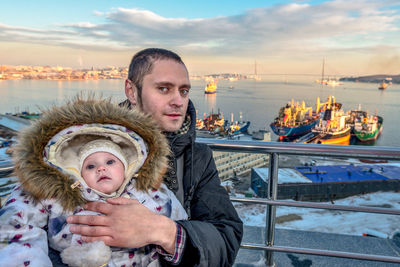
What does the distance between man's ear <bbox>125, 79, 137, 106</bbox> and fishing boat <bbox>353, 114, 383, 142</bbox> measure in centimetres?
5387

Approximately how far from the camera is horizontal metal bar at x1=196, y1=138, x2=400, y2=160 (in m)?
1.74

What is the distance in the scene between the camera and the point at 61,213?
1035mm

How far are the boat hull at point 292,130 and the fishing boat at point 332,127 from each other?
4.19 meters

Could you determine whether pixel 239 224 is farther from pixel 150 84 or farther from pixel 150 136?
pixel 150 84

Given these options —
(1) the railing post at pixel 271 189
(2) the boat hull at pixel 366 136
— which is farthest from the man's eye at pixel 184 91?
(2) the boat hull at pixel 366 136

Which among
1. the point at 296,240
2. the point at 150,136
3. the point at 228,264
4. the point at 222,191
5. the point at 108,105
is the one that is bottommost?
the point at 296,240

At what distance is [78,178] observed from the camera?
109cm

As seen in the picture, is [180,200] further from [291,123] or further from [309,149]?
[291,123]

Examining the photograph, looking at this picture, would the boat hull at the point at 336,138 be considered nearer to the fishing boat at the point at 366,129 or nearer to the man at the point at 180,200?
the fishing boat at the point at 366,129

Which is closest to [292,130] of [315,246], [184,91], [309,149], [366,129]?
[366,129]

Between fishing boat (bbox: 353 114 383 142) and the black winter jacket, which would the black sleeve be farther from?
fishing boat (bbox: 353 114 383 142)

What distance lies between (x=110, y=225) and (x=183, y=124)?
0.75 m

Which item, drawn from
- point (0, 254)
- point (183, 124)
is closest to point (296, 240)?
point (183, 124)

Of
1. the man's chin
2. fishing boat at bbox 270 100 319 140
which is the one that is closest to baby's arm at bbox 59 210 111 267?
the man's chin
